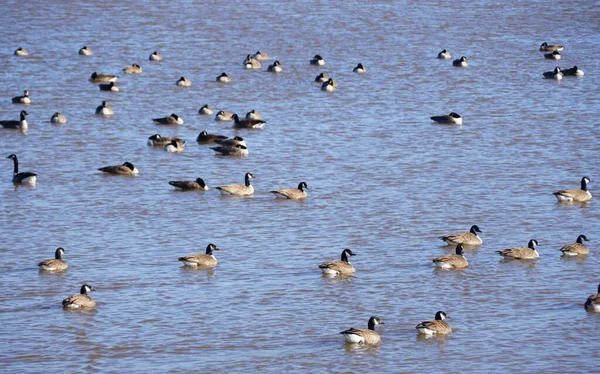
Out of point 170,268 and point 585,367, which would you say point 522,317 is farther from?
point 170,268

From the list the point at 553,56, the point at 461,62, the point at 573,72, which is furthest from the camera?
the point at 553,56

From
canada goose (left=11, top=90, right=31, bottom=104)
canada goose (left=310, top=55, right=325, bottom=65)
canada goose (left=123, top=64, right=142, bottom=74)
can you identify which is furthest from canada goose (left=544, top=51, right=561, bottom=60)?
canada goose (left=11, top=90, right=31, bottom=104)

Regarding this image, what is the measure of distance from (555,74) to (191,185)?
65.1ft

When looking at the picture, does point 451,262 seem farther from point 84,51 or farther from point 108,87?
point 84,51

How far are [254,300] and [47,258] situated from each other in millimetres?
5371

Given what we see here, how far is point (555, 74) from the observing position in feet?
156

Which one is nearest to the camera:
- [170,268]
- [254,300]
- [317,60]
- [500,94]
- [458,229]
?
[254,300]

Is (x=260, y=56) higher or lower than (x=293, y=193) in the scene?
higher

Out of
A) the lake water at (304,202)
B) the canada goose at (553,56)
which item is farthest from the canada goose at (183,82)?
the canada goose at (553,56)

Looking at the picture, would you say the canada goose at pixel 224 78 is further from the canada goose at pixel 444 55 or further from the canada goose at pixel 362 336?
the canada goose at pixel 362 336

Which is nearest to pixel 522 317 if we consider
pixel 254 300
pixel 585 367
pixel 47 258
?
pixel 585 367

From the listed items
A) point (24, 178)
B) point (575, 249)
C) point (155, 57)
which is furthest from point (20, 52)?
point (575, 249)

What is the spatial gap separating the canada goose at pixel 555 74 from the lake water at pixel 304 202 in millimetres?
758

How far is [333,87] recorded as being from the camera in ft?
151
